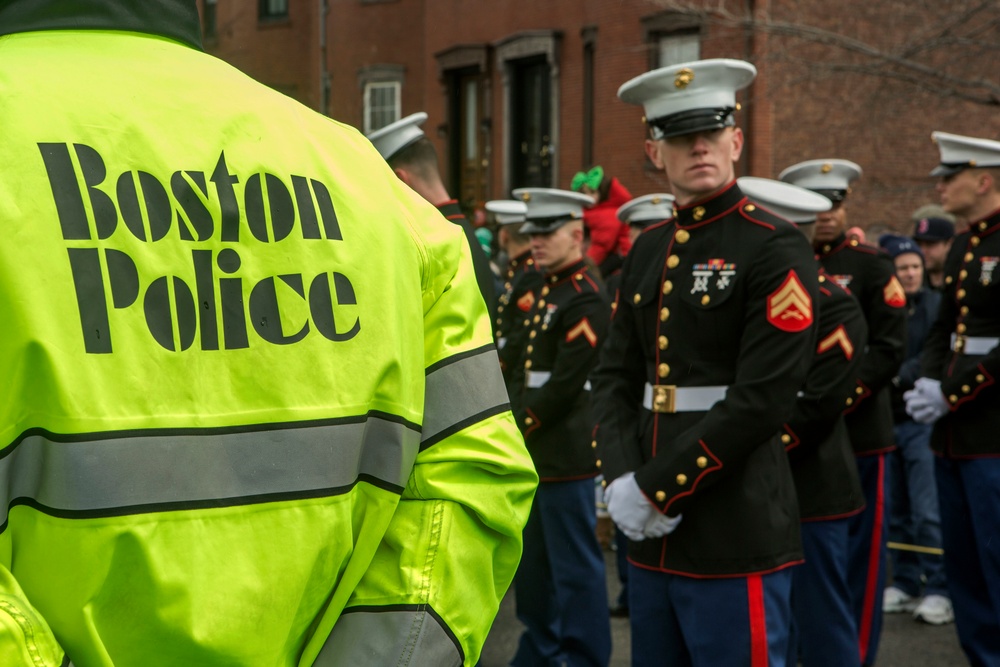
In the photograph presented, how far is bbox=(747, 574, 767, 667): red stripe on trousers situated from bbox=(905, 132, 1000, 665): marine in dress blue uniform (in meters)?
1.94

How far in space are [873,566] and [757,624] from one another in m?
2.47

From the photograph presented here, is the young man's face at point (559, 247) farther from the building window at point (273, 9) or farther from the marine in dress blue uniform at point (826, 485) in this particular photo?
the building window at point (273, 9)

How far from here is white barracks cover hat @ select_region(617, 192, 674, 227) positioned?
308 inches

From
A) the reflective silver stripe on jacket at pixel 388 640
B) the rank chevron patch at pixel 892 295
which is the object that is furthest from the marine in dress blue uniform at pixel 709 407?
the rank chevron patch at pixel 892 295

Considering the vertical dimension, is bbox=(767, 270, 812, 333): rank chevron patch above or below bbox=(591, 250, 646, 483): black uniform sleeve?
above

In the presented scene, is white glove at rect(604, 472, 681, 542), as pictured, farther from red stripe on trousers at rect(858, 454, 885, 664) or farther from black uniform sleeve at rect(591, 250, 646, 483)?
red stripe on trousers at rect(858, 454, 885, 664)

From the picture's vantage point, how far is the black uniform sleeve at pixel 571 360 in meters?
5.48

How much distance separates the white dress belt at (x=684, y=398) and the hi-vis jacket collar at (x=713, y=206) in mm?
525

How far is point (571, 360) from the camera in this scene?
5.49 m

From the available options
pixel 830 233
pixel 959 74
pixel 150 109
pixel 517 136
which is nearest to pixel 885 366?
pixel 830 233

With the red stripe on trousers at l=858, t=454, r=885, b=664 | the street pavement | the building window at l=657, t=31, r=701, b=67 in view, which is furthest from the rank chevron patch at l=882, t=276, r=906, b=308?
the building window at l=657, t=31, r=701, b=67

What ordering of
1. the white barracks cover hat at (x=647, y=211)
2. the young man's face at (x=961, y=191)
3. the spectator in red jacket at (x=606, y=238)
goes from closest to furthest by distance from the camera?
1. the young man's face at (x=961, y=191)
2. the white barracks cover hat at (x=647, y=211)
3. the spectator in red jacket at (x=606, y=238)

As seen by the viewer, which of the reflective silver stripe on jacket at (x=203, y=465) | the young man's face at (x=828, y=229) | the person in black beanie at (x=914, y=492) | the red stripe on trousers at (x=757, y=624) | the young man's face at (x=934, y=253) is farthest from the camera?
the young man's face at (x=934, y=253)

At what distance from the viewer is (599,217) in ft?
33.2
